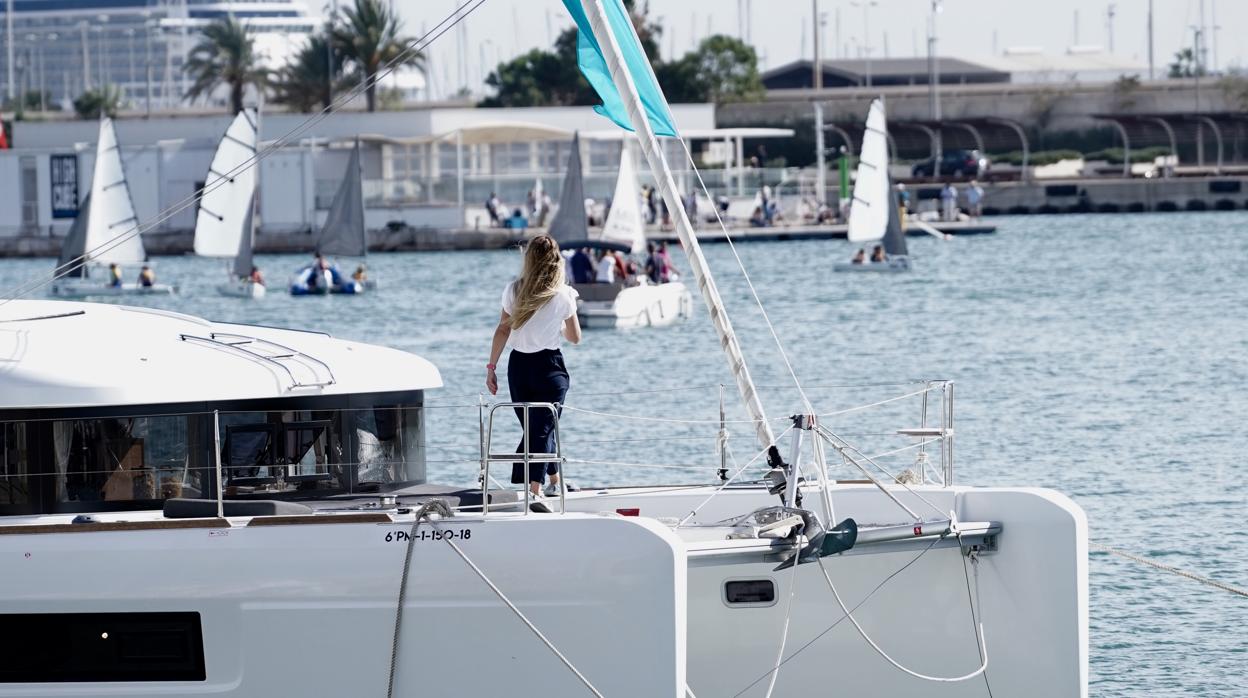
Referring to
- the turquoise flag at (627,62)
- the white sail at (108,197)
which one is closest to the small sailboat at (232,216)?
the white sail at (108,197)

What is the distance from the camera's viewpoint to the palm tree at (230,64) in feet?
304

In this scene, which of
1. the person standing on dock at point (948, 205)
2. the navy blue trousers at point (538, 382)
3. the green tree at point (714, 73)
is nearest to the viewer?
the navy blue trousers at point (538, 382)

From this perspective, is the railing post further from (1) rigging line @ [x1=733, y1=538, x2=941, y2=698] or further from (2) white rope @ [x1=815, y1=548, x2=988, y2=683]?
(2) white rope @ [x1=815, y1=548, x2=988, y2=683]

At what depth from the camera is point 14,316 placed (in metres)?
9.95

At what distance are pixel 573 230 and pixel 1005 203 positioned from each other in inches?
1671

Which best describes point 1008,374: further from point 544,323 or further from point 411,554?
point 411,554

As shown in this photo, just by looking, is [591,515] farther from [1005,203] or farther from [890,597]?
[1005,203]

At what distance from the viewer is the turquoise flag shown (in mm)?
11055

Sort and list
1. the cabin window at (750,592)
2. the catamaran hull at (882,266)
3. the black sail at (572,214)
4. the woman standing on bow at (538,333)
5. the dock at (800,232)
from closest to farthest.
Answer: the cabin window at (750,592), the woman standing on bow at (538,333), the black sail at (572,214), the catamaran hull at (882,266), the dock at (800,232)

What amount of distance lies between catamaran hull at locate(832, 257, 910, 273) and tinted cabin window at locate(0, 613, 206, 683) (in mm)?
45431

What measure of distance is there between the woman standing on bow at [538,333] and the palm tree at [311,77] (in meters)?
79.1

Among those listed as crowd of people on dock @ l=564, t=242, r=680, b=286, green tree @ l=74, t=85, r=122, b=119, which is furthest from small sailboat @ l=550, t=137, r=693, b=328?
green tree @ l=74, t=85, r=122, b=119

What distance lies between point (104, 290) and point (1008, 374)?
2819 centimetres

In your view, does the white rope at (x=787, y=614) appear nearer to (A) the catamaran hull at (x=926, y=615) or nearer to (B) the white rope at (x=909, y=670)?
(A) the catamaran hull at (x=926, y=615)
